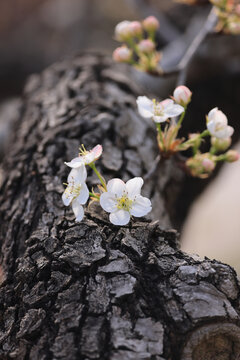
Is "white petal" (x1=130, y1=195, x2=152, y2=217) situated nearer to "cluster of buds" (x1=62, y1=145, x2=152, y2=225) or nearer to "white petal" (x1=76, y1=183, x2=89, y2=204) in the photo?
"cluster of buds" (x1=62, y1=145, x2=152, y2=225)

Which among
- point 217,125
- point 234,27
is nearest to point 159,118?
point 217,125

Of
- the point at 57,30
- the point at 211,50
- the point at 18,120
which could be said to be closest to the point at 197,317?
the point at 18,120

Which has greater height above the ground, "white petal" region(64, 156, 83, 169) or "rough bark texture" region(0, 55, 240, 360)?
"white petal" region(64, 156, 83, 169)

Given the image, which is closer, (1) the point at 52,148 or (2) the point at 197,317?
(2) the point at 197,317

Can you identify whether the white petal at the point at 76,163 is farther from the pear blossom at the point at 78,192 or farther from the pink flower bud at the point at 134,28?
the pink flower bud at the point at 134,28

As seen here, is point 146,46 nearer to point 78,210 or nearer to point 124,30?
point 124,30

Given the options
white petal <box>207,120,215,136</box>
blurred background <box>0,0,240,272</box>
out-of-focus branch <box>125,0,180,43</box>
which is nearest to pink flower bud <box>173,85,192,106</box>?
white petal <box>207,120,215,136</box>

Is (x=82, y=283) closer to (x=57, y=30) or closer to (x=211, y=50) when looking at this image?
(x=211, y=50)
